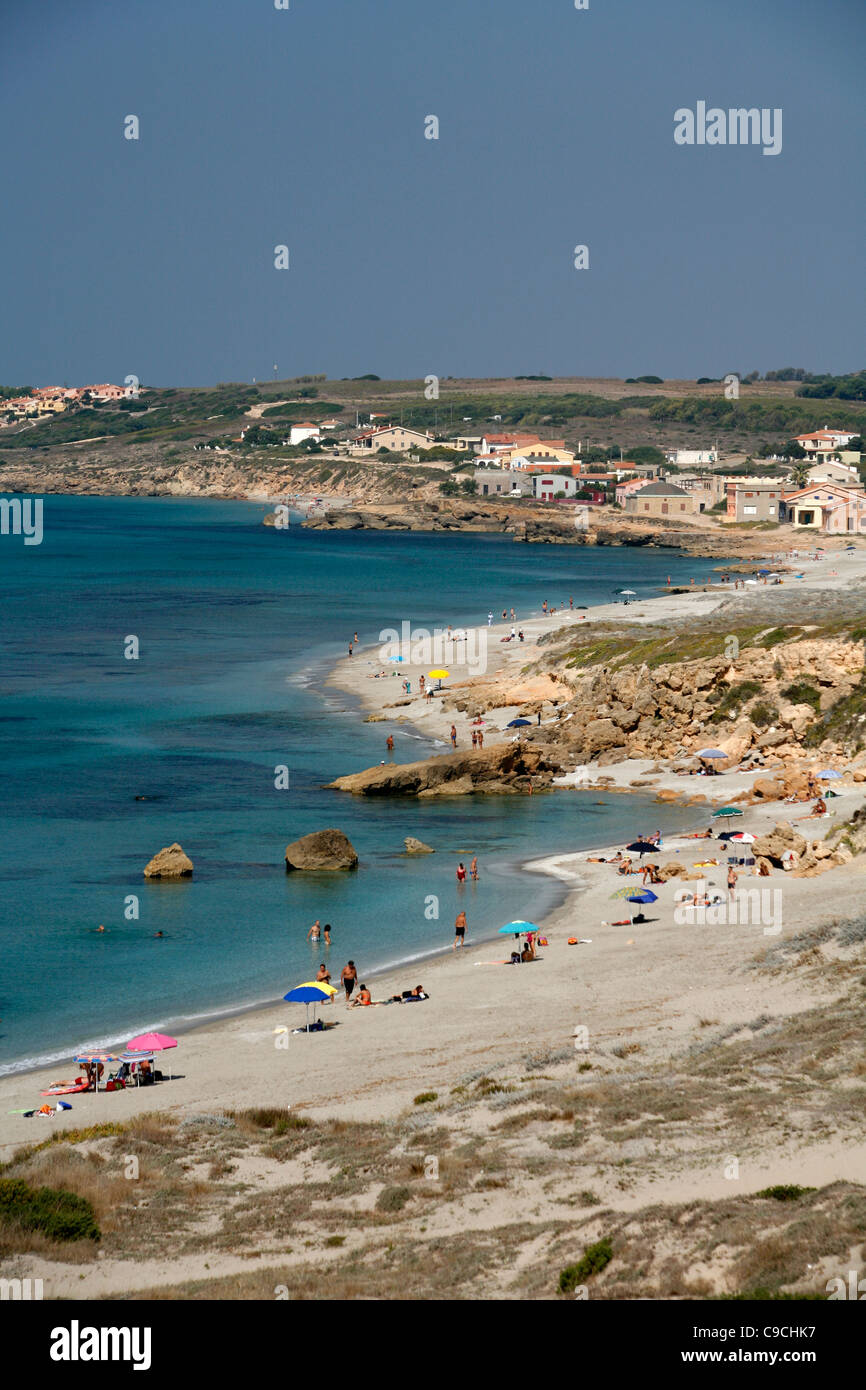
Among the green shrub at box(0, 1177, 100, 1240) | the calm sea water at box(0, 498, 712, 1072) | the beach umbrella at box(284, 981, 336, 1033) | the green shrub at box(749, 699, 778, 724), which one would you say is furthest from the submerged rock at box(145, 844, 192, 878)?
the green shrub at box(749, 699, 778, 724)

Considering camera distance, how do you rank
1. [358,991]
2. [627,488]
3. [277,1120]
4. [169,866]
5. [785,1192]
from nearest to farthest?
[785,1192], [277,1120], [358,991], [169,866], [627,488]

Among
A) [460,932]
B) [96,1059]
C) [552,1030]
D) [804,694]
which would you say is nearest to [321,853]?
[460,932]

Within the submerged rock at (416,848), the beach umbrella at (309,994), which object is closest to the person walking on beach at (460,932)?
the beach umbrella at (309,994)

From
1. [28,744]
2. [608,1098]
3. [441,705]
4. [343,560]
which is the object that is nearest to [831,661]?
[441,705]

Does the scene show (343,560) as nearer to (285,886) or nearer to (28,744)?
(28,744)

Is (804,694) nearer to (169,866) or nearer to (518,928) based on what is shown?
(518,928)

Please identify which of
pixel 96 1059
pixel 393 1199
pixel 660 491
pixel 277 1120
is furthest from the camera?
pixel 660 491
